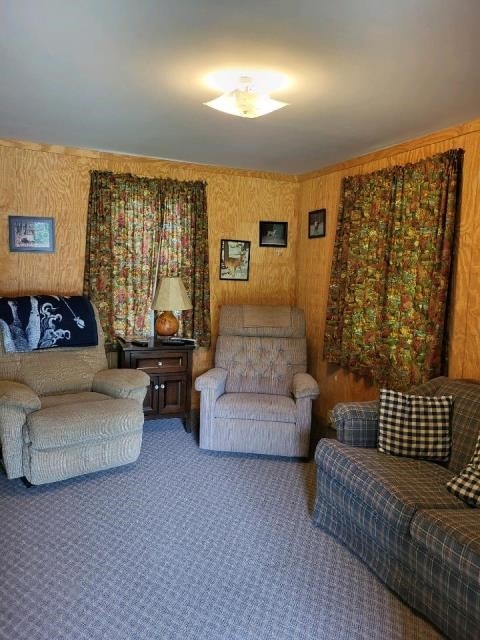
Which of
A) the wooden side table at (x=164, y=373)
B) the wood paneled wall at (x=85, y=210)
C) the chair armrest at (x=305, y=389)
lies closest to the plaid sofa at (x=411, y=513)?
the chair armrest at (x=305, y=389)

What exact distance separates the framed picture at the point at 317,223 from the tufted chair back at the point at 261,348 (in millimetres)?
787

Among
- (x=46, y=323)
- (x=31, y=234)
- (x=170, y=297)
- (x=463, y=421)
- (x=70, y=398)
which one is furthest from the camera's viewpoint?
(x=170, y=297)

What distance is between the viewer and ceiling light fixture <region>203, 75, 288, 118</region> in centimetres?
223

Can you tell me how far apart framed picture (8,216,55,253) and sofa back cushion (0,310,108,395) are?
0.87 meters

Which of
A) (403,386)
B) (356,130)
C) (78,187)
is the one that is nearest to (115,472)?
(403,386)

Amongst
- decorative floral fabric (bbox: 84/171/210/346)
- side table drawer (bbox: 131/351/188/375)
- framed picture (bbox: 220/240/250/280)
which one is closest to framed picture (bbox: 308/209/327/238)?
framed picture (bbox: 220/240/250/280)

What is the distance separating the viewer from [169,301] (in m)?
3.80

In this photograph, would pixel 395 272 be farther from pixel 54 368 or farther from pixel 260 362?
pixel 54 368

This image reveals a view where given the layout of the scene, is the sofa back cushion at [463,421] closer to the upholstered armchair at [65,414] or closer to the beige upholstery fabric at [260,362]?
the beige upholstery fabric at [260,362]

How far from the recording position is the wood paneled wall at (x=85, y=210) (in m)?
3.64

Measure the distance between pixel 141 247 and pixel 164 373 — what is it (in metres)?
1.14

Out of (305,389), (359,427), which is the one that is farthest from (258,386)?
(359,427)

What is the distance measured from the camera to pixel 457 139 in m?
2.85

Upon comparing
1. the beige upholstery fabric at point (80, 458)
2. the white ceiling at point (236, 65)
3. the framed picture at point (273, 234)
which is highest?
the white ceiling at point (236, 65)
